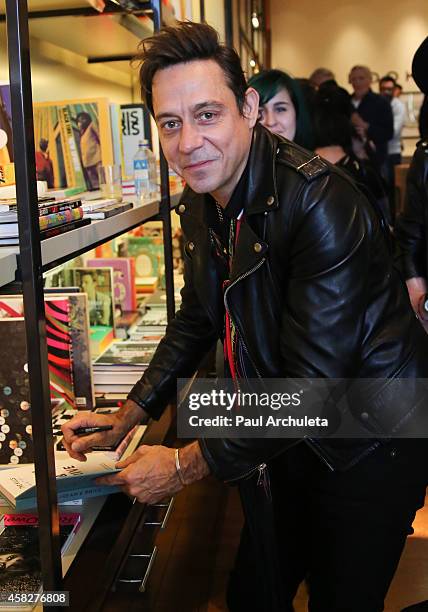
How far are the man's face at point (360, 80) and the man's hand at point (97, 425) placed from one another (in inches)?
237

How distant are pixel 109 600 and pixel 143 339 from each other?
1.15 m

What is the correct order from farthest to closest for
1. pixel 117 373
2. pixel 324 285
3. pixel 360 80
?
pixel 360 80 → pixel 117 373 → pixel 324 285

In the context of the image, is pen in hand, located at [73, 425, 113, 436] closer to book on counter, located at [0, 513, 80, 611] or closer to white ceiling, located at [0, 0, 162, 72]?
book on counter, located at [0, 513, 80, 611]

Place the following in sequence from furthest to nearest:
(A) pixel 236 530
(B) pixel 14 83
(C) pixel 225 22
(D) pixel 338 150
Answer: (C) pixel 225 22 < (D) pixel 338 150 < (A) pixel 236 530 < (B) pixel 14 83

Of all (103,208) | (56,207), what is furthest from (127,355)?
(56,207)

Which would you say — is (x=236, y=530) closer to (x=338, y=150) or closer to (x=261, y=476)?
(x=261, y=476)

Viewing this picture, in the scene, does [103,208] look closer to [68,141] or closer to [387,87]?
[68,141]

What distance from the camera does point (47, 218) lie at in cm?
118

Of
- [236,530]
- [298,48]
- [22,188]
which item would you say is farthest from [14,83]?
[298,48]

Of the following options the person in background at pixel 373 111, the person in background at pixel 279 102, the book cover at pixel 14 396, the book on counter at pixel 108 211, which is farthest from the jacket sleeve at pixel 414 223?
the person in background at pixel 373 111

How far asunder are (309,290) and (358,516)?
553 millimetres

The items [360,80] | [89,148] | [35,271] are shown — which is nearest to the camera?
[35,271]

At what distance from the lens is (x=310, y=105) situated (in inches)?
133

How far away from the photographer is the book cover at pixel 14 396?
1.55m
